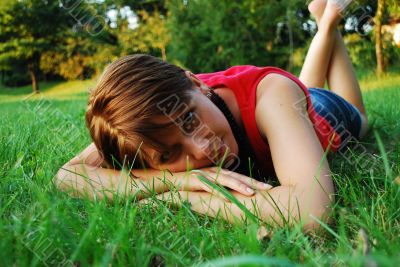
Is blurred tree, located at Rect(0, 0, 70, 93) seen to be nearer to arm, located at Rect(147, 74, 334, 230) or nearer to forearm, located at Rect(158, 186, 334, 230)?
arm, located at Rect(147, 74, 334, 230)

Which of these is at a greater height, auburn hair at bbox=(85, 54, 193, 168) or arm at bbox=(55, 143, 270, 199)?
auburn hair at bbox=(85, 54, 193, 168)

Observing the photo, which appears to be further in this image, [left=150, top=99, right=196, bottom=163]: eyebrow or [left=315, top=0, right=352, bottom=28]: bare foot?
[left=315, top=0, right=352, bottom=28]: bare foot

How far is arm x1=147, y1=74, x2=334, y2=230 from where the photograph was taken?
1087mm

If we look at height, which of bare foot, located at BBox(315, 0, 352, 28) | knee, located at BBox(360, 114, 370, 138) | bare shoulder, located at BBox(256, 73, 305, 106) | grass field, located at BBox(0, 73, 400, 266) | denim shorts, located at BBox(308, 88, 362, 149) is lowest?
knee, located at BBox(360, 114, 370, 138)

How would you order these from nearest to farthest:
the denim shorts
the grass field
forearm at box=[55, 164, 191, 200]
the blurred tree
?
the grass field → forearm at box=[55, 164, 191, 200] → the denim shorts → the blurred tree

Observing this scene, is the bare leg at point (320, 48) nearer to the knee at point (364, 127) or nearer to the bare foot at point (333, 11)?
the bare foot at point (333, 11)

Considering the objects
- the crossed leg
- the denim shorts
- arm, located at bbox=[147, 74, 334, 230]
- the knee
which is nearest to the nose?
arm, located at bbox=[147, 74, 334, 230]

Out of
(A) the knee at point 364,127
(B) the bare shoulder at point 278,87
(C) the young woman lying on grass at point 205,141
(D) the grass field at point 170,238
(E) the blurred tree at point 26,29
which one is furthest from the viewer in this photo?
(E) the blurred tree at point 26,29

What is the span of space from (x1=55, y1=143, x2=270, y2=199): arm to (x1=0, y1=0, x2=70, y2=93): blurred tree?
19.2 m

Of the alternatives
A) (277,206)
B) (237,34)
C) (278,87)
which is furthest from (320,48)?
(237,34)

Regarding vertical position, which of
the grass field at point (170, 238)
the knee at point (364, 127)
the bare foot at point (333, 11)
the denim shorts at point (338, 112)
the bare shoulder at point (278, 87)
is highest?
the bare foot at point (333, 11)

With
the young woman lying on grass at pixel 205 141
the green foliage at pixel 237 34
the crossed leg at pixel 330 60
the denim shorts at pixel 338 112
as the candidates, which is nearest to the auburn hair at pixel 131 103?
the young woman lying on grass at pixel 205 141

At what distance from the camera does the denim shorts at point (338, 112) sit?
2213 millimetres

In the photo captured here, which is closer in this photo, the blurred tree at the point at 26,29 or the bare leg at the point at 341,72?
the bare leg at the point at 341,72
